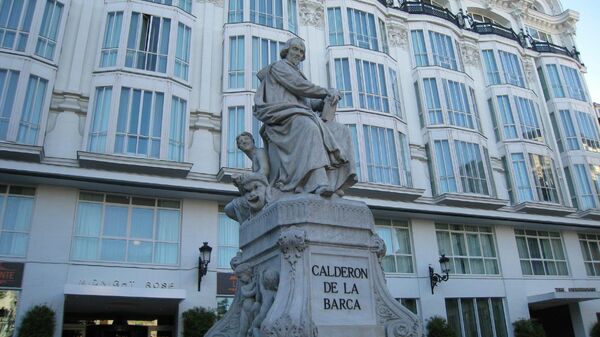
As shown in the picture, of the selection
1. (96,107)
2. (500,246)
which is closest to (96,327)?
(96,107)

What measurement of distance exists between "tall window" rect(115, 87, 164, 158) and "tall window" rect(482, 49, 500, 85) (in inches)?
789

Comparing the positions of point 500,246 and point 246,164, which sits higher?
point 246,164

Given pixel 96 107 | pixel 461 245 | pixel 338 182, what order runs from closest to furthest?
pixel 338 182 → pixel 96 107 → pixel 461 245

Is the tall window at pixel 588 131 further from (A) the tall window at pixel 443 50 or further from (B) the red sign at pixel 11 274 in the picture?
(B) the red sign at pixel 11 274

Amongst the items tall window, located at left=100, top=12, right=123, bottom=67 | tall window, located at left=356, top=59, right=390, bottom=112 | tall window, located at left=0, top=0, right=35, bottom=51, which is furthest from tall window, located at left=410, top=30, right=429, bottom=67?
tall window, located at left=0, top=0, right=35, bottom=51

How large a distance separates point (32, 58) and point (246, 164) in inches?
359

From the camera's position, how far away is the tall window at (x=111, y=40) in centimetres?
2067

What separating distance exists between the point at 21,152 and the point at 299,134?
1467cm

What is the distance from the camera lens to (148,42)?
21.4 meters

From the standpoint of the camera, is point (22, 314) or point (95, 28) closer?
point (22, 314)

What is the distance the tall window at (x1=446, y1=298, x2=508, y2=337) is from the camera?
76.9 feet

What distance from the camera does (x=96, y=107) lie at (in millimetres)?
19781

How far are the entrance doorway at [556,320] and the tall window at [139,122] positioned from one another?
2160 cm

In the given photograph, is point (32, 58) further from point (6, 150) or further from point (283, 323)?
point (283, 323)
